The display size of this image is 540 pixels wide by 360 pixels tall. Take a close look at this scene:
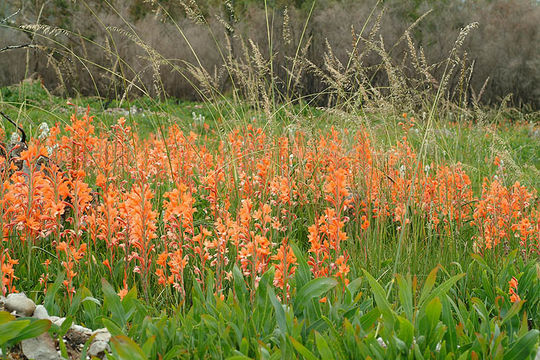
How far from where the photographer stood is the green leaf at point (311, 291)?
6.20ft

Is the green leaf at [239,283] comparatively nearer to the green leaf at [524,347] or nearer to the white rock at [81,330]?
the white rock at [81,330]

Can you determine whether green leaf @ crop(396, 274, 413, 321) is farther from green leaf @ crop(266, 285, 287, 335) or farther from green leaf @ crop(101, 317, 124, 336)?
green leaf @ crop(101, 317, 124, 336)

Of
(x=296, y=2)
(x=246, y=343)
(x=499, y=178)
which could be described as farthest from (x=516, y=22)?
(x=246, y=343)

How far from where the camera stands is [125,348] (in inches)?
62.1

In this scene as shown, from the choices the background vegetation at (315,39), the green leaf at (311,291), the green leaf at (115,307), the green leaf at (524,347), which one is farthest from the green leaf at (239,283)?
the background vegetation at (315,39)

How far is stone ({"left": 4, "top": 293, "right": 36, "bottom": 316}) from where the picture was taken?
5.96 feet

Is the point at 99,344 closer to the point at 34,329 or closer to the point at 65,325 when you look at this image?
the point at 65,325

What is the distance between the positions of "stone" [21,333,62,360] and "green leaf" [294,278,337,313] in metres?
0.82

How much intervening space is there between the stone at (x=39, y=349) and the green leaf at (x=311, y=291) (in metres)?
0.82

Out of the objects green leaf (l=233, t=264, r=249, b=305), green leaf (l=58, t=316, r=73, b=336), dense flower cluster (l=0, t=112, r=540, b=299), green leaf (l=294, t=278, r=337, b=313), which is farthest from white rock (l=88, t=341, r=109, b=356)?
green leaf (l=294, t=278, r=337, b=313)

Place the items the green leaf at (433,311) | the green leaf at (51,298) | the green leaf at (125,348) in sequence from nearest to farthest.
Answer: the green leaf at (125,348)
the green leaf at (433,311)
the green leaf at (51,298)

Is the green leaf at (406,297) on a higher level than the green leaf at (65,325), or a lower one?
higher

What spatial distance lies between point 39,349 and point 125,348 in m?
0.36

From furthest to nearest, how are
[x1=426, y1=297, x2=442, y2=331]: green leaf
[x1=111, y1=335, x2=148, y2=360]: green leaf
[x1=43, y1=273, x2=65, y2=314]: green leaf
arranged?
1. [x1=43, y1=273, x2=65, y2=314]: green leaf
2. [x1=426, y1=297, x2=442, y2=331]: green leaf
3. [x1=111, y1=335, x2=148, y2=360]: green leaf
